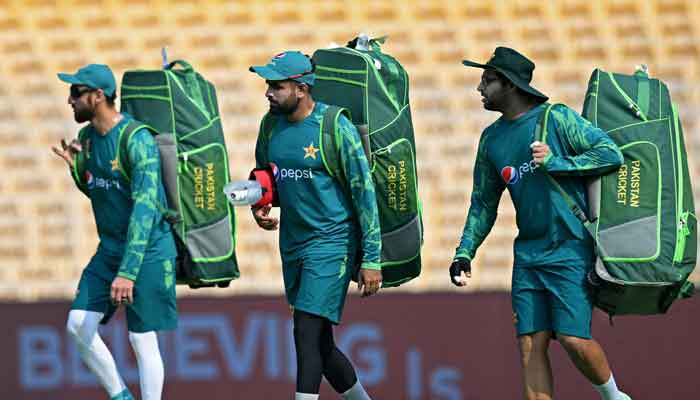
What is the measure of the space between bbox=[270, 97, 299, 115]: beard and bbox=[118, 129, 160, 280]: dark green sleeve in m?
0.68

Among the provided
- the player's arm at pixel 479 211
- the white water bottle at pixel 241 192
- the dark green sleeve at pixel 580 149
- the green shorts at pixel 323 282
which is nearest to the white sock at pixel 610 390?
the player's arm at pixel 479 211

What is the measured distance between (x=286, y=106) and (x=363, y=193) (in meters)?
0.53

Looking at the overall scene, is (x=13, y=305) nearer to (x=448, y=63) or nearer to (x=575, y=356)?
(x=448, y=63)

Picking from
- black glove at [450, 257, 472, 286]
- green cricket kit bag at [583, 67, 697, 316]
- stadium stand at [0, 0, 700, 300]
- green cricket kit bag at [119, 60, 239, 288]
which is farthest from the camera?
stadium stand at [0, 0, 700, 300]

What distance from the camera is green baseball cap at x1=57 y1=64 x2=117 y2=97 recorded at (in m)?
7.18

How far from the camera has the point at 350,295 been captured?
9.77m

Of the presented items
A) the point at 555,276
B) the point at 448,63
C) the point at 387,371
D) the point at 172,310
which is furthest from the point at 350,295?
the point at 555,276

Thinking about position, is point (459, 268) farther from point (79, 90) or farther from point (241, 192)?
point (79, 90)

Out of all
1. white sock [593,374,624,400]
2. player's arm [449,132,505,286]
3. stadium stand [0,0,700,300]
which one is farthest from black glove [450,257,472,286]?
stadium stand [0,0,700,300]

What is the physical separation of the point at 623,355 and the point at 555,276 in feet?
9.88

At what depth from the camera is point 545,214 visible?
6750 mm

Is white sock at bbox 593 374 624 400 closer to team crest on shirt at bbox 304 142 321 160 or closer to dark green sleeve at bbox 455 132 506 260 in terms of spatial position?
dark green sleeve at bbox 455 132 506 260

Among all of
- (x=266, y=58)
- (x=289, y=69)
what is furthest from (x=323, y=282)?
(x=266, y=58)

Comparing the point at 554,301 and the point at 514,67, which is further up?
the point at 514,67
